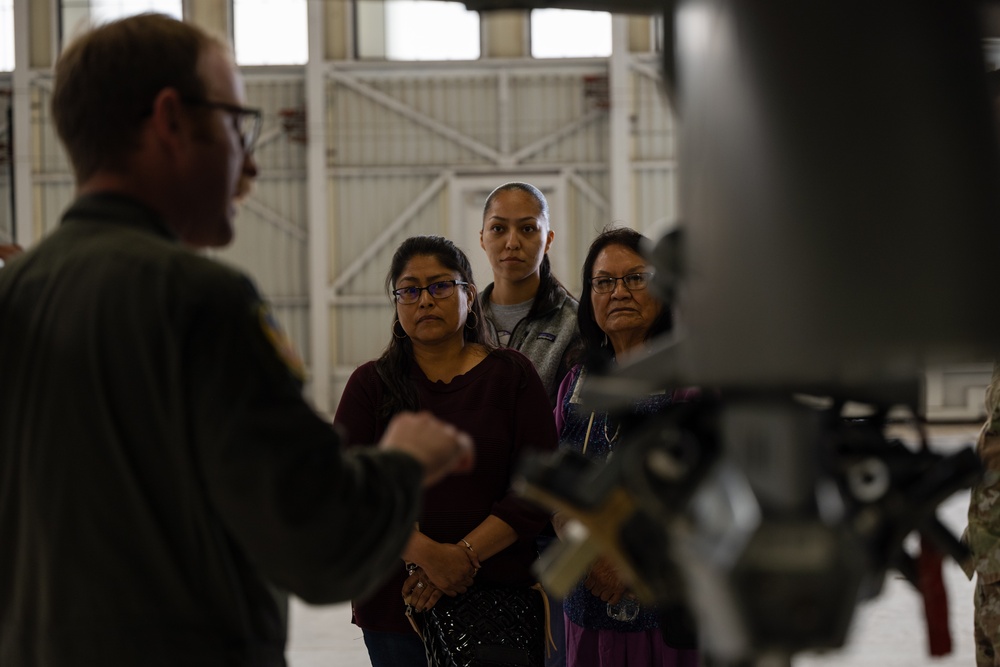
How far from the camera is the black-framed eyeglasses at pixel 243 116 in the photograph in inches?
43.0

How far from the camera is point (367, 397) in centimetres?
248

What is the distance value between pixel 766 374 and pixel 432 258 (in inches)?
84.3

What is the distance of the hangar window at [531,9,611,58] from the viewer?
36.4ft

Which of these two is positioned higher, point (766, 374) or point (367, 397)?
point (766, 374)

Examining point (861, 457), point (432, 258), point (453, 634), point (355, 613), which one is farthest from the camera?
point (432, 258)

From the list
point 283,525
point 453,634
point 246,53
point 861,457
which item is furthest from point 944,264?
point 246,53

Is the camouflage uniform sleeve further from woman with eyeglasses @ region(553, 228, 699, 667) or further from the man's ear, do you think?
the man's ear

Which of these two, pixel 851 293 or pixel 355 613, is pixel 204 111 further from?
pixel 355 613

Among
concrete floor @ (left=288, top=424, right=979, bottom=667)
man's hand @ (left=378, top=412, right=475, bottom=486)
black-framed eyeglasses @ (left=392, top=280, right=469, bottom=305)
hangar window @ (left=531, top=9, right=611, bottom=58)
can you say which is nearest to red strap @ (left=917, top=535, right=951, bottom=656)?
man's hand @ (left=378, top=412, right=475, bottom=486)

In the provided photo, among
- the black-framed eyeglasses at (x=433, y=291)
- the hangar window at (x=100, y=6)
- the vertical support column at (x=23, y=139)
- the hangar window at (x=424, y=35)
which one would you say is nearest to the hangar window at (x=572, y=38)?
the hangar window at (x=424, y=35)

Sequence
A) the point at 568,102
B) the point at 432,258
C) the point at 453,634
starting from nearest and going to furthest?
the point at 453,634 < the point at 432,258 < the point at 568,102

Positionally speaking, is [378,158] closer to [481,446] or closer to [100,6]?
[100,6]

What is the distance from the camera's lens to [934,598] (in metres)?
0.83

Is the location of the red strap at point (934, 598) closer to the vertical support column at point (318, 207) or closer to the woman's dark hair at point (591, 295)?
the woman's dark hair at point (591, 295)
